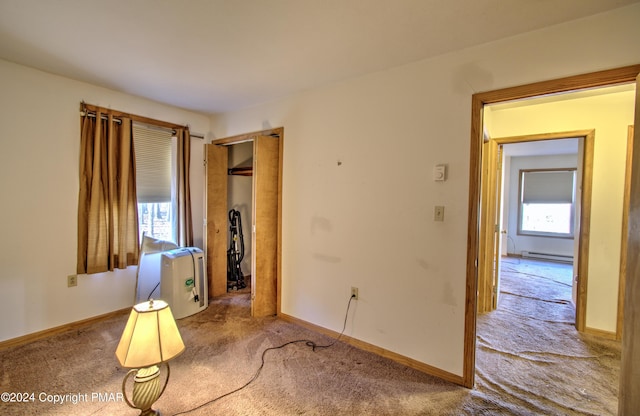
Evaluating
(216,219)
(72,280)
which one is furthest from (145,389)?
(216,219)

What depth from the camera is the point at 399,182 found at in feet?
7.61

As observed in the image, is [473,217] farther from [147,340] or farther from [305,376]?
[147,340]

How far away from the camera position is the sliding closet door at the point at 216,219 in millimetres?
3697

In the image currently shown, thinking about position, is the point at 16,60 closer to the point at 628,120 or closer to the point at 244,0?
the point at 244,0

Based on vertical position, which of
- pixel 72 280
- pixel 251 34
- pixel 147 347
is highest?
pixel 251 34

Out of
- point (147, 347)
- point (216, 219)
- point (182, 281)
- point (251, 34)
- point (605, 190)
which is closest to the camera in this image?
point (147, 347)

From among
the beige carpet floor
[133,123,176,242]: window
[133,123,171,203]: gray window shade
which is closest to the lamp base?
the beige carpet floor

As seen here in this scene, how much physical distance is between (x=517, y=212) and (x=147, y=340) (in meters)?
7.80

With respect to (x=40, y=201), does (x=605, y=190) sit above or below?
above

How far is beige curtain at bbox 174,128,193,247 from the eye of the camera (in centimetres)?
354

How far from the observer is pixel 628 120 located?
9.09 ft

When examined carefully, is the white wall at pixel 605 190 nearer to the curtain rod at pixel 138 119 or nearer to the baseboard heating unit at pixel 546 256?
the baseboard heating unit at pixel 546 256

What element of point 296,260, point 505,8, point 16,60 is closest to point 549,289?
point 296,260

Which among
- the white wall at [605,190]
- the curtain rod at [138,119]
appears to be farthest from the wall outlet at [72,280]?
the white wall at [605,190]
